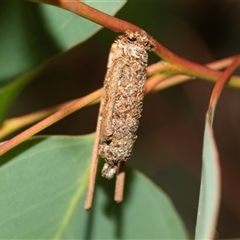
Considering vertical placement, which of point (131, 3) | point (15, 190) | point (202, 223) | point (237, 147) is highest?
point (237, 147)

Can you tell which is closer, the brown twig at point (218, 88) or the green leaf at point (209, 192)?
the green leaf at point (209, 192)

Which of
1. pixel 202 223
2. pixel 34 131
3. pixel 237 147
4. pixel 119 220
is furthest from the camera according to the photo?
pixel 237 147

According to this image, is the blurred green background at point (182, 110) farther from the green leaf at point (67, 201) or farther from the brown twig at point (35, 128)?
the brown twig at point (35, 128)

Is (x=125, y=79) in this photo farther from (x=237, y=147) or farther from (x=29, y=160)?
(x=237, y=147)

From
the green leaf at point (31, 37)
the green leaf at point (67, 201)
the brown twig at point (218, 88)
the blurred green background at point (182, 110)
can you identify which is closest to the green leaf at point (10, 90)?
the green leaf at point (31, 37)

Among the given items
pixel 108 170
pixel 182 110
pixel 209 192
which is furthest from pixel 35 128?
pixel 182 110

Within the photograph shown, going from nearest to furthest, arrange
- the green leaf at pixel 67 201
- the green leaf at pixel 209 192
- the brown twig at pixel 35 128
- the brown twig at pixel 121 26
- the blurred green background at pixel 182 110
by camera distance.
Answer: the green leaf at pixel 209 192, the brown twig at pixel 121 26, the brown twig at pixel 35 128, the green leaf at pixel 67 201, the blurred green background at pixel 182 110

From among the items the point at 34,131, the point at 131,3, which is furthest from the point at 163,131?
the point at 34,131
